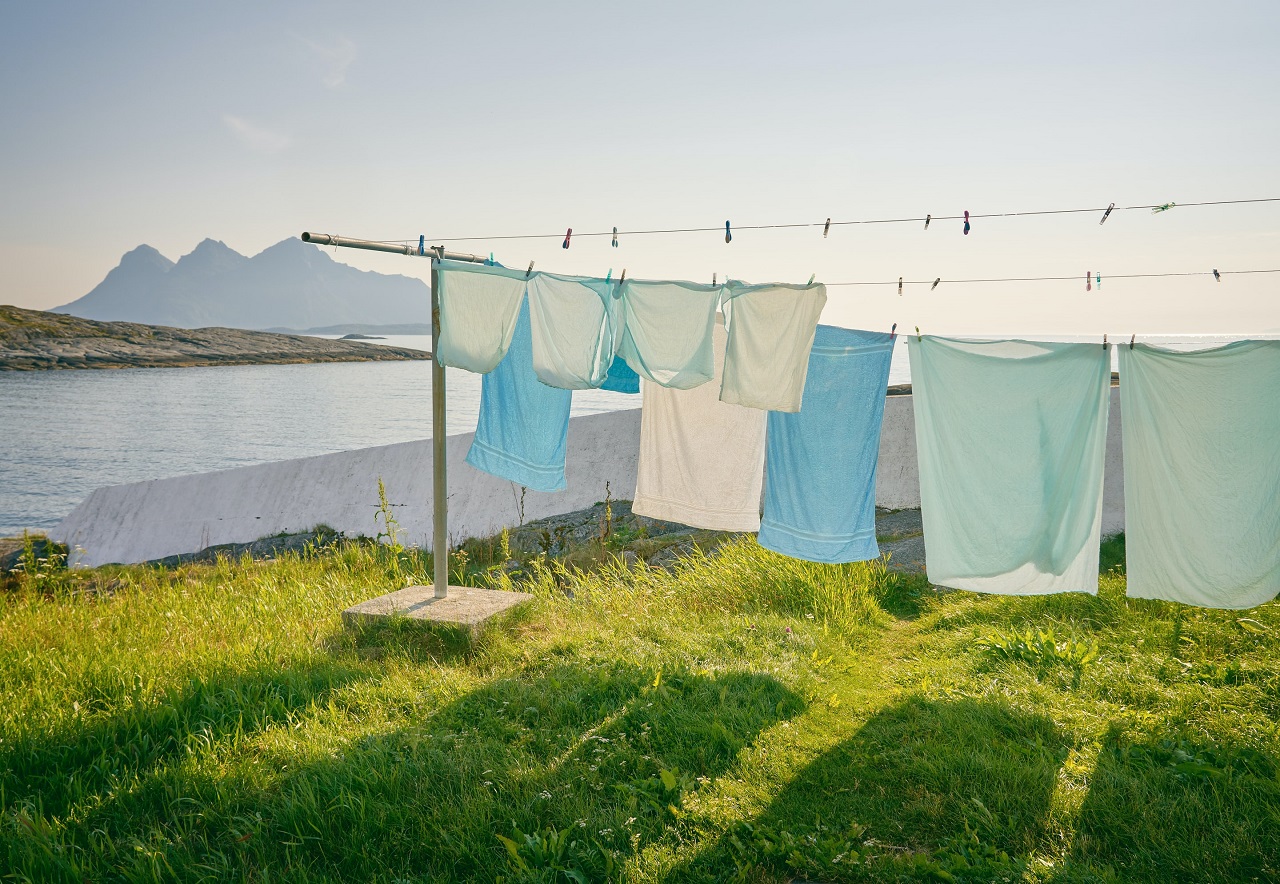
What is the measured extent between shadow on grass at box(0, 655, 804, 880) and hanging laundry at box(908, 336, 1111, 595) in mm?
1375

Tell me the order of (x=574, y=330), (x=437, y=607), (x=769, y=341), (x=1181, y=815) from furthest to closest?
(x=437, y=607) < (x=574, y=330) < (x=769, y=341) < (x=1181, y=815)

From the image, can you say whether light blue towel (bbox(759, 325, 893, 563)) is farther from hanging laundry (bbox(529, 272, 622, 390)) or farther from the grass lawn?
hanging laundry (bbox(529, 272, 622, 390))

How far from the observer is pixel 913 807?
3.17m

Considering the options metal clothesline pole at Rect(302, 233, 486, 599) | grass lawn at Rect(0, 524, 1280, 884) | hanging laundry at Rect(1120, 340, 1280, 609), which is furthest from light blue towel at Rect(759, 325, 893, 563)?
metal clothesline pole at Rect(302, 233, 486, 599)

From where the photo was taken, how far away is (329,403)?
3691 cm

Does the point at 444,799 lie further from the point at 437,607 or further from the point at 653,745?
the point at 437,607

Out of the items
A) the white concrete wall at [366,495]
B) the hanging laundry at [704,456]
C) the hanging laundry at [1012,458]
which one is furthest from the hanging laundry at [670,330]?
the white concrete wall at [366,495]

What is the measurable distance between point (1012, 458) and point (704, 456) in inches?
66.6

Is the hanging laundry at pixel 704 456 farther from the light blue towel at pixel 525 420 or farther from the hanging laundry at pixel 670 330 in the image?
the light blue towel at pixel 525 420

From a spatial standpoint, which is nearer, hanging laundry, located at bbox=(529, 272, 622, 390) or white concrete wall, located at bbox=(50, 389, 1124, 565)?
hanging laundry, located at bbox=(529, 272, 622, 390)

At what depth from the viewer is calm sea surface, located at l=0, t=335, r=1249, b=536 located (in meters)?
20.0

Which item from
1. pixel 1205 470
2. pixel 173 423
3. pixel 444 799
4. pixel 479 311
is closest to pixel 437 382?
pixel 479 311

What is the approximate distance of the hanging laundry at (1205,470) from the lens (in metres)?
3.87

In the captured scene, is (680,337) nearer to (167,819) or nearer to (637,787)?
(637,787)
